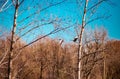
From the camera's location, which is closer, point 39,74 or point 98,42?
point 98,42

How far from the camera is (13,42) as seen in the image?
5344 mm

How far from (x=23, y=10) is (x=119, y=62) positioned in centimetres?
3814

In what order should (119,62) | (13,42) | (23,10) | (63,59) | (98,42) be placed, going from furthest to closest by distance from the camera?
(119,62) → (63,59) → (98,42) → (23,10) → (13,42)

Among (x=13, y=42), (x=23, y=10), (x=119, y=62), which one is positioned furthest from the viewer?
(x=119, y=62)

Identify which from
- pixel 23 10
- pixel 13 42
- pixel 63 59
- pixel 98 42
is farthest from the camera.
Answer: pixel 63 59

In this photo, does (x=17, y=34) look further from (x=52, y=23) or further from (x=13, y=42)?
(x=52, y=23)

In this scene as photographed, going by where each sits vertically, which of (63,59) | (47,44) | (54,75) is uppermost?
(47,44)

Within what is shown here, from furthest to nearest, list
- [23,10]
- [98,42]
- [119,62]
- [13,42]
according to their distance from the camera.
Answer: [119,62]
[98,42]
[23,10]
[13,42]

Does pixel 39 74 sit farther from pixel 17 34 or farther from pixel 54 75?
pixel 17 34

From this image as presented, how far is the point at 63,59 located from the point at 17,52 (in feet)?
108

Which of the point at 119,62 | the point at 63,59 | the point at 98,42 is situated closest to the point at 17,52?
the point at 98,42

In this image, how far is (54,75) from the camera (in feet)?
126

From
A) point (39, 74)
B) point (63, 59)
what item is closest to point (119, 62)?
point (63, 59)

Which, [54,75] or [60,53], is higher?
[60,53]
